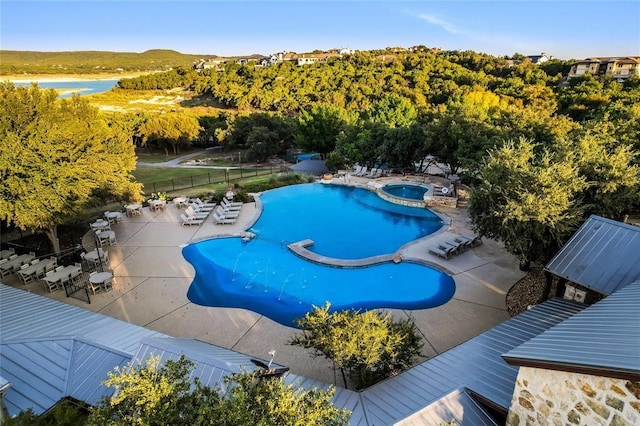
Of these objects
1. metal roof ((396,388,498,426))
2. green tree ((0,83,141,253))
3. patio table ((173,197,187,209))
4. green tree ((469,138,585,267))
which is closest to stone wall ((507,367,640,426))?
metal roof ((396,388,498,426))

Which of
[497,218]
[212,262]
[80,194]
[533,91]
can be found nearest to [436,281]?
[497,218]

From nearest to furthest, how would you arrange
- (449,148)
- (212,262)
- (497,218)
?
(497,218) → (212,262) → (449,148)

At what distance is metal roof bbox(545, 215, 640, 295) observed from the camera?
813 centimetres

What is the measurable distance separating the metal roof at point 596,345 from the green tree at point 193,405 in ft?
9.42

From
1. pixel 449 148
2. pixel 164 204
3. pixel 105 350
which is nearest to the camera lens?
pixel 105 350

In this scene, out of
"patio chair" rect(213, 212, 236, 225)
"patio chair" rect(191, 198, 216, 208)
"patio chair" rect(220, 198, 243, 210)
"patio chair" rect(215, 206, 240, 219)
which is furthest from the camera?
"patio chair" rect(191, 198, 216, 208)

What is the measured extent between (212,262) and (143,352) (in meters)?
8.91

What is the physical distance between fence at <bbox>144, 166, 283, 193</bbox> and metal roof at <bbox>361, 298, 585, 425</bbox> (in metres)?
22.2

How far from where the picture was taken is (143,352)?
22.2 ft

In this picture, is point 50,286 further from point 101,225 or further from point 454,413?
point 454,413

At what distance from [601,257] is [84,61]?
184m

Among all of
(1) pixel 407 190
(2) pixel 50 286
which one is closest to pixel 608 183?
(1) pixel 407 190

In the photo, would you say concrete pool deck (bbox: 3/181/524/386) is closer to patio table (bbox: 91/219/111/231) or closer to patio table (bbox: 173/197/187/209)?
patio table (bbox: 91/219/111/231)

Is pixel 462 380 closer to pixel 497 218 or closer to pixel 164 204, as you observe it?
pixel 497 218
